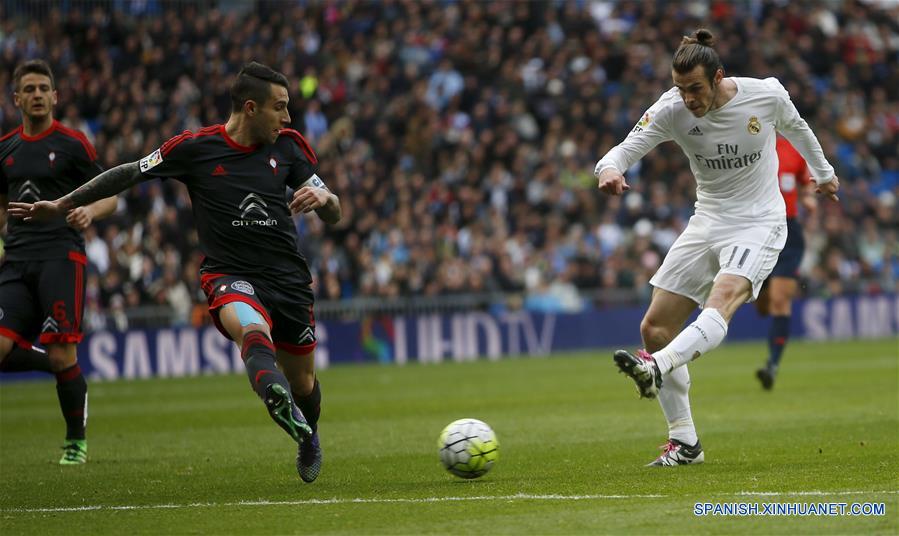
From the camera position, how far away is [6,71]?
83.9 feet

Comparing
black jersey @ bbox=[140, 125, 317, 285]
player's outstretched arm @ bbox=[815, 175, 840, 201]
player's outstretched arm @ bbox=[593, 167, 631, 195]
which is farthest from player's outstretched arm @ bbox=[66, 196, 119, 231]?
player's outstretched arm @ bbox=[815, 175, 840, 201]

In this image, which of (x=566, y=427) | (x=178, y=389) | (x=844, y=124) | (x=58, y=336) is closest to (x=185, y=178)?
(x=58, y=336)

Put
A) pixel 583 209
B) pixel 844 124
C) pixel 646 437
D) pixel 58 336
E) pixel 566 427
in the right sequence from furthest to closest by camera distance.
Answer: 1. pixel 844 124
2. pixel 583 209
3. pixel 566 427
4. pixel 646 437
5. pixel 58 336

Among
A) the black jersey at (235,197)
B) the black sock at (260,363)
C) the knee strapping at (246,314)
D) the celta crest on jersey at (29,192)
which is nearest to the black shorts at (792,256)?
the black jersey at (235,197)

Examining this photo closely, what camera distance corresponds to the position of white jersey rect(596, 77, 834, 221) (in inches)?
345

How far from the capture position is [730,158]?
8.84 m

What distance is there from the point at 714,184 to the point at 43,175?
493 centimetres

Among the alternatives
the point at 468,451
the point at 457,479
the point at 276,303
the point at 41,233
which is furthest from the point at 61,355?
the point at 468,451

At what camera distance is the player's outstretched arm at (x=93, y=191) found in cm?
842

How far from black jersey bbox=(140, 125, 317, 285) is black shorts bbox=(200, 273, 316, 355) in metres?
0.07

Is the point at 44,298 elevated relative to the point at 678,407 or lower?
elevated

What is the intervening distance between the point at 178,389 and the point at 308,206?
43.0 ft

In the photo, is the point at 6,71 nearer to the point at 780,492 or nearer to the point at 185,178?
the point at 185,178

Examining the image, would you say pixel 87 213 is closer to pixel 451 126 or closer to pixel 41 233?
pixel 41 233
